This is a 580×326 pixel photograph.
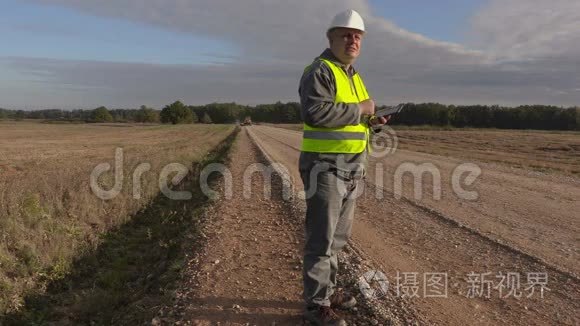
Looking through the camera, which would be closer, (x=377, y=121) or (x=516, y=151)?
(x=377, y=121)

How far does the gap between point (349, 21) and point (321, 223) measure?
164 cm

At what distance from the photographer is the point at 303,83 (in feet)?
12.6

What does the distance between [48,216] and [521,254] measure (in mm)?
7837

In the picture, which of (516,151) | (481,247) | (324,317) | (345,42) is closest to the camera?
(345,42)

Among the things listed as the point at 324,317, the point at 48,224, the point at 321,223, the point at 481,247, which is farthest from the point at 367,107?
the point at 48,224

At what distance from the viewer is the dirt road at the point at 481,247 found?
482 centimetres

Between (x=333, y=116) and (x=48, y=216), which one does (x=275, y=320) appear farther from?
(x=48, y=216)

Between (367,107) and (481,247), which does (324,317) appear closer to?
(367,107)

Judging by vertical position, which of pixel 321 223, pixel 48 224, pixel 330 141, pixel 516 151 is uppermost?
pixel 330 141


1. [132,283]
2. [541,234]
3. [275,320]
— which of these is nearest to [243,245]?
[132,283]

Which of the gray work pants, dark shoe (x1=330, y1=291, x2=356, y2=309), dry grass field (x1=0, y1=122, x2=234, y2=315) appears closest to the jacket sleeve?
the gray work pants

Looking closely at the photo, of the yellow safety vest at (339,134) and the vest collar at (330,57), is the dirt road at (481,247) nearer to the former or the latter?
the yellow safety vest at (339,134)

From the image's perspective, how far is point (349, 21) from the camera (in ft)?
12.4

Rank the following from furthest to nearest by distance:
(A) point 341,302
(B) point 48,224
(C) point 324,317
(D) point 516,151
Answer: (D) point 516,151
(B) point 48,224
(A) point 341,302
(C) point 324,317
